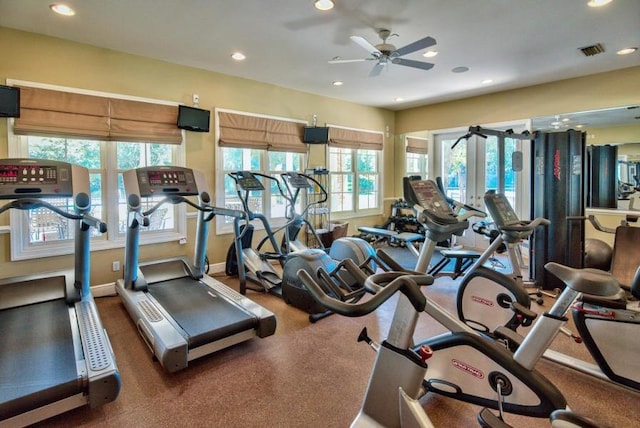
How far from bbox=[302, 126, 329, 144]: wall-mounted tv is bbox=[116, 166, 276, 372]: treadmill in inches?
98.1

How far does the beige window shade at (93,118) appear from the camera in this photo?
3.56 m

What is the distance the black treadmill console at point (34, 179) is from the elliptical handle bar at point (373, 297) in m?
2.67

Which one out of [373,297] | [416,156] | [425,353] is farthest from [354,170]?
[373,297]

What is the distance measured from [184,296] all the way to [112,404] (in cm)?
129

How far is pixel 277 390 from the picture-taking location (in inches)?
93.4

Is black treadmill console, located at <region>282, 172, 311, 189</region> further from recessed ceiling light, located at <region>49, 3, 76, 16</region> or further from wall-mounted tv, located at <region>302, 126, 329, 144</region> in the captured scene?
recessed ceiling light, located at <region>49, 3, 76, 16</region>

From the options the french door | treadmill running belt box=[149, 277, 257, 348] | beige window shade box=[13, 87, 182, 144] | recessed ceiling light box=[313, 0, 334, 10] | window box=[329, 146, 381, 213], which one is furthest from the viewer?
window box=[329, 146, 381, 213]

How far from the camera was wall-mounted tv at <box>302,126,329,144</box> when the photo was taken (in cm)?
595

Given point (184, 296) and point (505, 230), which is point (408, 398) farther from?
point (184, 296)

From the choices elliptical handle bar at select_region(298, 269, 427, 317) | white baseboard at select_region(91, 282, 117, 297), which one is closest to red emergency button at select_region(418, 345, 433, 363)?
elliptical handle bar at select_region(298, 269, 427, 317)

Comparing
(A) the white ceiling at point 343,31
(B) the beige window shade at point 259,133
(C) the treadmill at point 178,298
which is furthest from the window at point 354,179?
(C) the treadmill at point 178,298

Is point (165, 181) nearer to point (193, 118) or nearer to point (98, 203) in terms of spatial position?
point (98, 203)

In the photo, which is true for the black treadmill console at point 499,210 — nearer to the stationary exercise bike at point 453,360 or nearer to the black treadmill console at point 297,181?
the stationary exercise bike at point 453,360

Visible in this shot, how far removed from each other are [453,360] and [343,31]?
3.22m
